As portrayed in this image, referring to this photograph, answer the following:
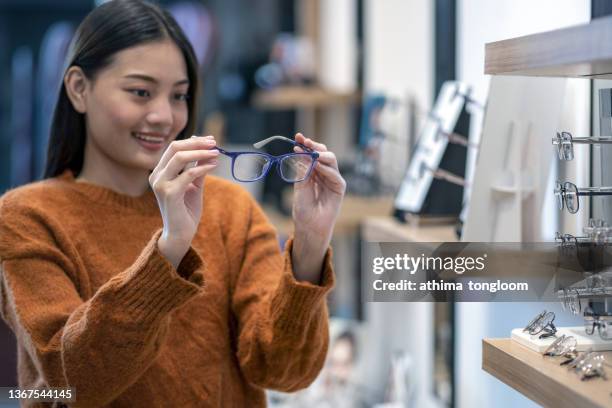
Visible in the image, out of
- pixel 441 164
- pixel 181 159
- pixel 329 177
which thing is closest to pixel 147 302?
pixel 181 159

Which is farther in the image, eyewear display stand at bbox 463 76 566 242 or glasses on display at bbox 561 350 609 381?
eyewear display stand at bbox 463 76 566 242

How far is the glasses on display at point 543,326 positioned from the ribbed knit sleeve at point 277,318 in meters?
0.29

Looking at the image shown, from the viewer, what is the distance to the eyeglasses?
3.13ft

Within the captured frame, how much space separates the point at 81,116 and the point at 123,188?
0.13m

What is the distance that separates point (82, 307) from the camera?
1.09m

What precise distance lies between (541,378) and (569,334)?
12 centimetres

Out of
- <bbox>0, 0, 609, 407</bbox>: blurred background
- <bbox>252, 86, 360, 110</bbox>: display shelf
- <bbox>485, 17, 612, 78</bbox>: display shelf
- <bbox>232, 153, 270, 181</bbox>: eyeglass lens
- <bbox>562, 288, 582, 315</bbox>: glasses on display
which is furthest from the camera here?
<bbox>252, 86, 360, 110</bbox>: display shelf

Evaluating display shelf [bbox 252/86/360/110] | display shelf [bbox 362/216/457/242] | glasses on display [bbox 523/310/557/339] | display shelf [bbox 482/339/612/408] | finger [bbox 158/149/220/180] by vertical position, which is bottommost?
display shelf [bbox 482/339/612/408]

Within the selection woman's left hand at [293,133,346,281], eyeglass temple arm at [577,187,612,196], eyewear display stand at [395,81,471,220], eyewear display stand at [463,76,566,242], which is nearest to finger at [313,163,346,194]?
woman's left hand at [293,133,346,281]

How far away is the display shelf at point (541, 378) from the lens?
0.82 meters

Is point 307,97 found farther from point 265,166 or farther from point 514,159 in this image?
point 265,166

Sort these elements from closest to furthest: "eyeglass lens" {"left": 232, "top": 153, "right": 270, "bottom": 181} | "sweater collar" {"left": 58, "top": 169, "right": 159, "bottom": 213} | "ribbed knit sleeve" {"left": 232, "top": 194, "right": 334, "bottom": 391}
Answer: "eyeglass lens" {"left": 232, "top": 153, "right": 270, "bottom": 181} < "ribbed knit sleeve" {"left": 232, "top": 194, "right": 334, "bottom": 391} < "sweater collar" {"left": 58, "top": 169, "right": 159, "bottom": 213}

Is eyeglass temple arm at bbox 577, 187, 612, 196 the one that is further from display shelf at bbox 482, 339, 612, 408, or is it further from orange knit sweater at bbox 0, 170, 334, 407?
orange knit sweater at bbox 0, 170, 334, 407

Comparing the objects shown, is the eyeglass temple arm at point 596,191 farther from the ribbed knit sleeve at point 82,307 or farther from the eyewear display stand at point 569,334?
the ribbed knit sleeve at point 82,307
